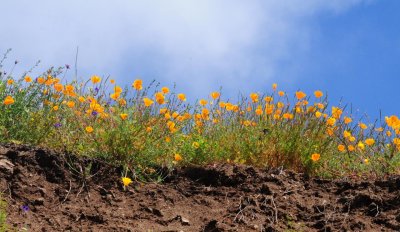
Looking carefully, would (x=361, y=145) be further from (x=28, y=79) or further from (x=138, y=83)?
(x=28, y=79)

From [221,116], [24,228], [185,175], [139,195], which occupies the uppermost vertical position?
[221,116]

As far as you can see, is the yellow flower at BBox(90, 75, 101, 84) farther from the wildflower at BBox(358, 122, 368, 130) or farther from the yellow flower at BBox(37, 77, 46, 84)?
the wildflower at BBox(358, 122, 368, 130)

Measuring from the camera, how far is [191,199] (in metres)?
5.02

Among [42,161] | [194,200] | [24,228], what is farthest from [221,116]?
[24,228]

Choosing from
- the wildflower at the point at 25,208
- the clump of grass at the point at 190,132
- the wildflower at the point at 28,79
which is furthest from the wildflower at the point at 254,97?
the wildflower at the point at 25,208

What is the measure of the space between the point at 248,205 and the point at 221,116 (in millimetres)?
1764

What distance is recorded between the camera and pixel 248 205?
4711mm

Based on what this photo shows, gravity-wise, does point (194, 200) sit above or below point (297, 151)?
below

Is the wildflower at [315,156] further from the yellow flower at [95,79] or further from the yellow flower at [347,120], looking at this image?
the yellow flower at [95,79]

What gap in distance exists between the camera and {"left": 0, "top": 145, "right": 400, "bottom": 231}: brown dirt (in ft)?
14.9

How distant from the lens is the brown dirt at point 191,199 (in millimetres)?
4543

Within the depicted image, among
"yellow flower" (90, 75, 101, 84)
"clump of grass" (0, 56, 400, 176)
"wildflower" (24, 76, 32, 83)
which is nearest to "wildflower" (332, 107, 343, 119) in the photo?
"clump of grass" (0, 56, 400, 176)

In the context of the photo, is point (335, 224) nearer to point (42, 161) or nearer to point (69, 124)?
point (42, 161)

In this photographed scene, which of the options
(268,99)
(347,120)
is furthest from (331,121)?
(268,99)
